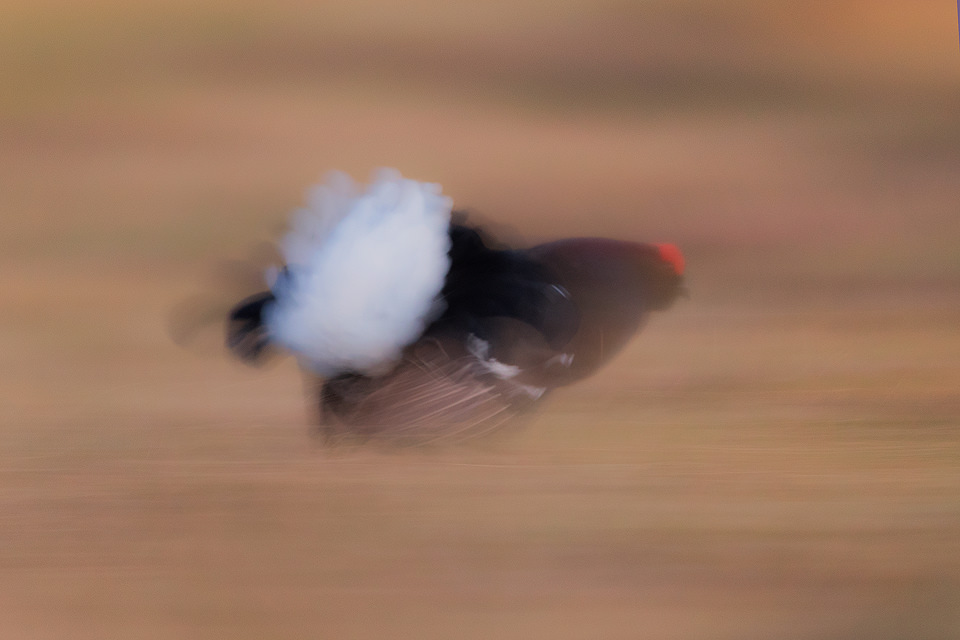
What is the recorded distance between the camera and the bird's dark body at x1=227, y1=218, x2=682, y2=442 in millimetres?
612

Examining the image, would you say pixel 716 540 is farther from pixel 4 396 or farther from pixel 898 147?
Result: pixel 4 396

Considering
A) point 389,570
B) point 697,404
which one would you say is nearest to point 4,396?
point 389,570

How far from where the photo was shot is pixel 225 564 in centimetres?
64

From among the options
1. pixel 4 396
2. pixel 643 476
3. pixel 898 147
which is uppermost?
pixel 898 147

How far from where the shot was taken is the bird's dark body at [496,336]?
612 mm

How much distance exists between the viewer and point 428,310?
0.60 meters

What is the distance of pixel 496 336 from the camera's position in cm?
62

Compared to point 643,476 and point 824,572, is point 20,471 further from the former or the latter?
point 824,572

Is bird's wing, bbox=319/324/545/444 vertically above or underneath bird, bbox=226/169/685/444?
underneath

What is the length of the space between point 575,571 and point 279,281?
425 millimetres

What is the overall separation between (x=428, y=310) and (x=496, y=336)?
0.07 m

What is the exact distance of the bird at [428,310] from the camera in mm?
583

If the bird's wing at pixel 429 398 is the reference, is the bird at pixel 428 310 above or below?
above

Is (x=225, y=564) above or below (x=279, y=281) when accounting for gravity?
below
